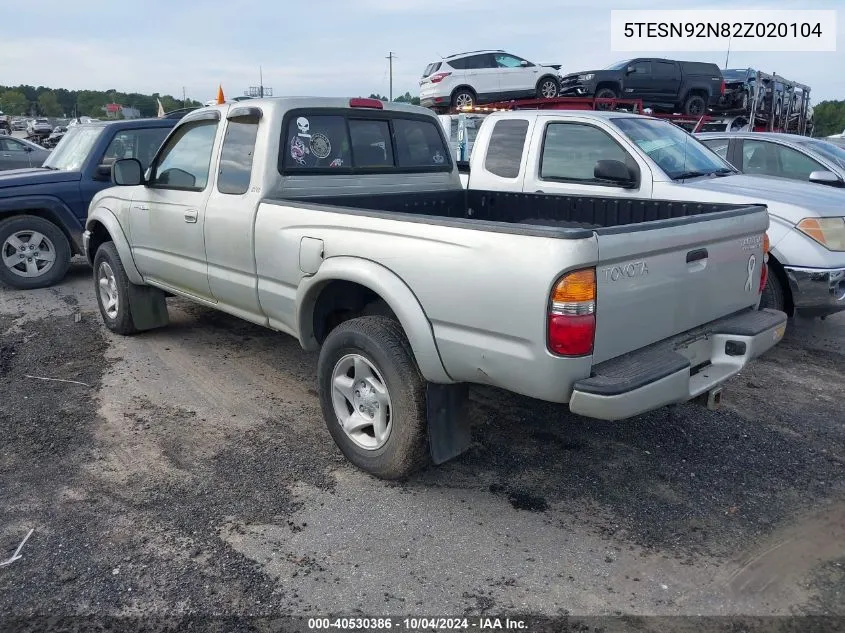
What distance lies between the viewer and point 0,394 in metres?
4.91

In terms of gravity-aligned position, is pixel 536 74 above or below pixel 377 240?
above

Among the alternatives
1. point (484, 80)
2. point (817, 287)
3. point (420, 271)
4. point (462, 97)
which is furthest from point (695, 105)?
point (420, 271)

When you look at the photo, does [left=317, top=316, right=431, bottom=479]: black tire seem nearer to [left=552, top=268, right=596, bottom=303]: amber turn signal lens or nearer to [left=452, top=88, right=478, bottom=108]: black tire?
[left=552, top=268, right=596, bottom=303]: amber turn signal lens

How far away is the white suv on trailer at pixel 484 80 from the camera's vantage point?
16188 mm

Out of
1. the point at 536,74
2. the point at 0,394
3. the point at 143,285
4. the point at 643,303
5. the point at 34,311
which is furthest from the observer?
the point at 536,74

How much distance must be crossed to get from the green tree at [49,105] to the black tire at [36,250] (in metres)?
119

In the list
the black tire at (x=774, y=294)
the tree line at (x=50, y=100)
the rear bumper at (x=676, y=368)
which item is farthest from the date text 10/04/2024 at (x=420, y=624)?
the tree line at (x=50, y=100)

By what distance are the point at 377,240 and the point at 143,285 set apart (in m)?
3.38

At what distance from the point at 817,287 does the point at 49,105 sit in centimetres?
12658

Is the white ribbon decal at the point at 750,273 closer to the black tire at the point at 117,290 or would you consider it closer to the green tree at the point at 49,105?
the black tire at the point at 117,290

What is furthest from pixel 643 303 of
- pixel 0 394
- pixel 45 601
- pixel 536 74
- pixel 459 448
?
pixel 536 74

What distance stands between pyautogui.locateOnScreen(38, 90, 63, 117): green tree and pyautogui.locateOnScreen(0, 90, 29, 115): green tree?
7.20 feet

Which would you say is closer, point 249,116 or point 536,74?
point 249,116

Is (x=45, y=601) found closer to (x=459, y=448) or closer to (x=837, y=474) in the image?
(x=459, y=448)
